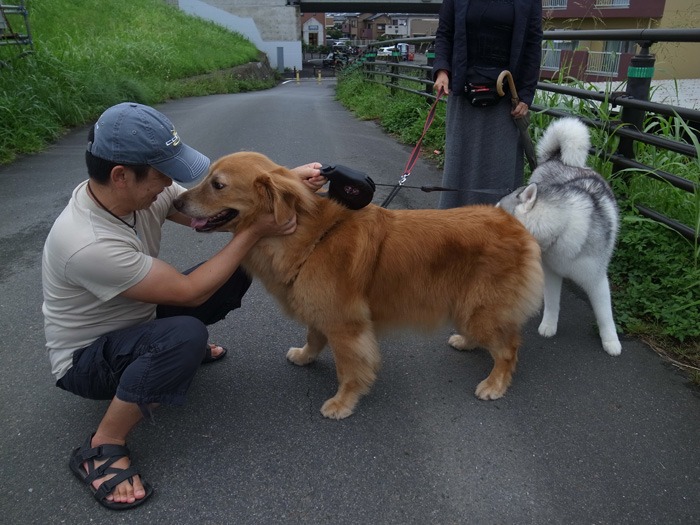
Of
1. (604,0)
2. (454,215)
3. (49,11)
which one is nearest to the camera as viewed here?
(454,215)

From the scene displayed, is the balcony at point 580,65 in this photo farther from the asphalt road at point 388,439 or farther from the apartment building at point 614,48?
the asphalt road at point 388,439

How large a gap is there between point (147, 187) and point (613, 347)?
284 cm

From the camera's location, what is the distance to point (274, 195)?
2.30 m

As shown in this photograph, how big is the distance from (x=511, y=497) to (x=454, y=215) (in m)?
1.37

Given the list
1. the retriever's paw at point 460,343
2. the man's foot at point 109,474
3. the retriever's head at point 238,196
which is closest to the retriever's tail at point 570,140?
the retriever's paw at point 460,343

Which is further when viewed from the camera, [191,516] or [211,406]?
[211,406]

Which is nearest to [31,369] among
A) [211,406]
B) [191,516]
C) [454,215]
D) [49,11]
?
[211,406]

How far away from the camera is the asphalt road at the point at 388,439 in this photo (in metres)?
2.03

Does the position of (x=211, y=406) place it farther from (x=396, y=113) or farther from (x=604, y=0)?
(x=604, y=0)

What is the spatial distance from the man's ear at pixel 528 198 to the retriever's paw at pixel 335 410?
156 centimetres

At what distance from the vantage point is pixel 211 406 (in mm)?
2635

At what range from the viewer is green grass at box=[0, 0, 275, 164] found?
830 cm

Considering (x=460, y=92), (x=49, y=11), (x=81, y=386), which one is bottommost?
(x=81, y=386)

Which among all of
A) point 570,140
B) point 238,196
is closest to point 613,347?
point 570,140
